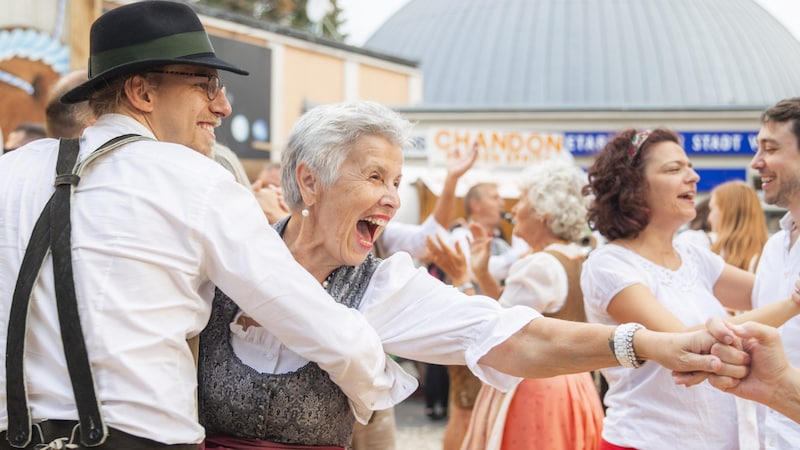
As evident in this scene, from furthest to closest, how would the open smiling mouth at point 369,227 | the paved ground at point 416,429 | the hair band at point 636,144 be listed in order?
the paved ground at point 416,429 → the hair band at point 636,144 → the open smiling mouth at point 369,227

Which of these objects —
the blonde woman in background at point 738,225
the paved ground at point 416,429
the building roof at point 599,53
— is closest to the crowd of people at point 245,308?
the blonde woman in background at point 738,225

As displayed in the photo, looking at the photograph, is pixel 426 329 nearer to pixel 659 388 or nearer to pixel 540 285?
pixel 659 388

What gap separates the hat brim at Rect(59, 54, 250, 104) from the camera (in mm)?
2049

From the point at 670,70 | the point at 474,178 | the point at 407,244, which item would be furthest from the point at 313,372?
the point at 670,70

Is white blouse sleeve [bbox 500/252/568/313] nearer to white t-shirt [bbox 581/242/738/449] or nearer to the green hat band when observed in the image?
white t-shirt [bbox 581/242/738/449]

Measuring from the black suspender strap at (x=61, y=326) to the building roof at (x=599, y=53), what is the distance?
2677 cm

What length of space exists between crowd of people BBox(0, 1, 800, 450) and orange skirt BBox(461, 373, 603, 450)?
436 millimetres

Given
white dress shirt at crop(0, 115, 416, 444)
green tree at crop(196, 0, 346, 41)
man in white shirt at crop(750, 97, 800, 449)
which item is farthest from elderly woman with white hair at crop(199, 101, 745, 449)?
green tree at crop(196, 0, 346, 41)

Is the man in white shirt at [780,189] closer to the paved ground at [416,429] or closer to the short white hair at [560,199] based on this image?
the short white hair at [560,199]

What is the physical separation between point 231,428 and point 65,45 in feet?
13.1

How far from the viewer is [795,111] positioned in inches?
132

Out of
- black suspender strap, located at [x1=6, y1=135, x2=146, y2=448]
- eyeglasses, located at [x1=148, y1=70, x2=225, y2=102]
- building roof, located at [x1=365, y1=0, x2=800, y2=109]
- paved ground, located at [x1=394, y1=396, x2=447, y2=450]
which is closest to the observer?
black suspender strap, located at [x1=6, y1=135, x2=146, y2=448]

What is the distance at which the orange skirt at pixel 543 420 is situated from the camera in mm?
3650

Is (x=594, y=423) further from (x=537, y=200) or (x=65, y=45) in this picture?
(x=65, y=45)
